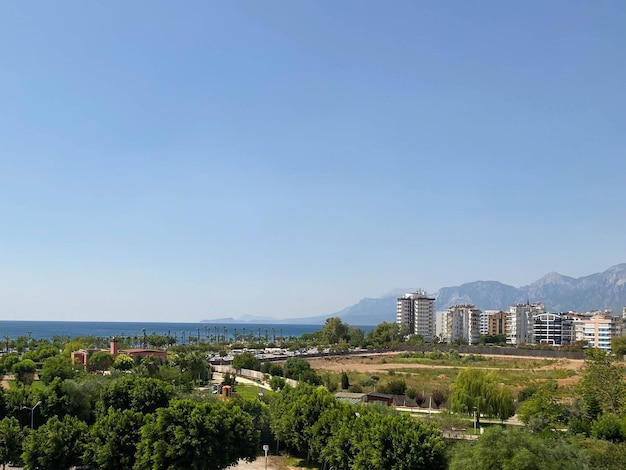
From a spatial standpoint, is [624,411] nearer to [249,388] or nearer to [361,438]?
[361,438]

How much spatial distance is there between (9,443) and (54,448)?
3.76 metres

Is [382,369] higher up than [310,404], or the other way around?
[310,404]

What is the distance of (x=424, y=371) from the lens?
295 feet

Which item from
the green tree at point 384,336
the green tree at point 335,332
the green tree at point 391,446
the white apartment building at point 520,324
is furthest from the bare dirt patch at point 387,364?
the white apartment building at point 520,324

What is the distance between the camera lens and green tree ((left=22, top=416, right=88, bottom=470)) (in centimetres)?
3416

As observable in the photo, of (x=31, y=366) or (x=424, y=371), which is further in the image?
(x=424, y=371)

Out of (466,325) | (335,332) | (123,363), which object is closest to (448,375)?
(123,363)

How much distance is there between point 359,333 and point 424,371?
80414mm

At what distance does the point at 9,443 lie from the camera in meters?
35.8

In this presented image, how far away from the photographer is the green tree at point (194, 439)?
32688 mm

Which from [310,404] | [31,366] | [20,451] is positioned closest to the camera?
[20,451]

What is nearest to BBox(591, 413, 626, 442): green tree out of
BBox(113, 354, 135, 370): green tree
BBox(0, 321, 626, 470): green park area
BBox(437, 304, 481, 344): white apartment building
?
BBox(0, 321, 626, 470): green park area

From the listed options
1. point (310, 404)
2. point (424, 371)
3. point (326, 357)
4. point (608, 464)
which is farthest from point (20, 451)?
point (326, 357)

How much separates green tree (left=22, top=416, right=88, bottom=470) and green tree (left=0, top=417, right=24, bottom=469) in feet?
3.96
